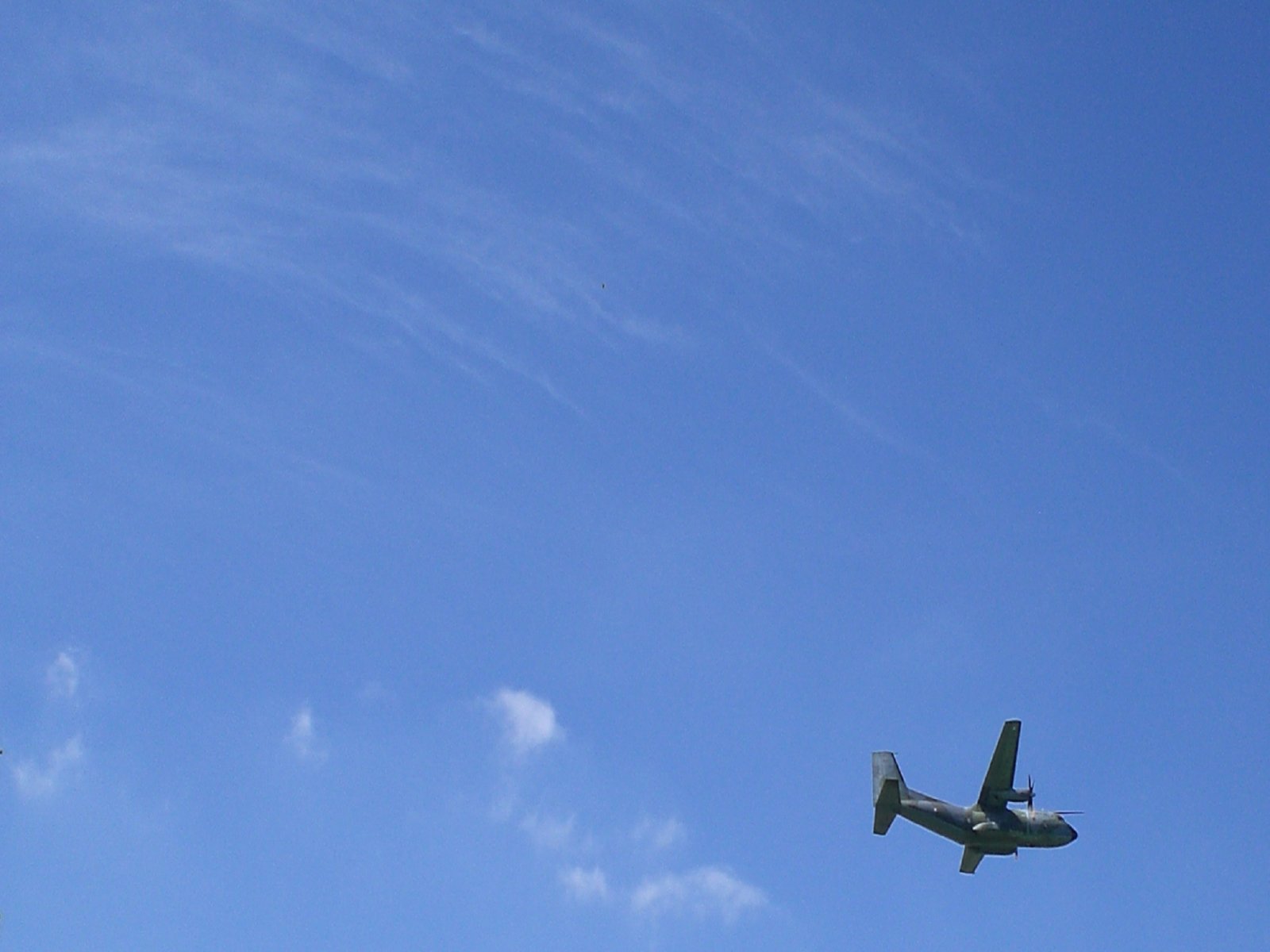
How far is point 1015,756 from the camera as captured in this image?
383 ft

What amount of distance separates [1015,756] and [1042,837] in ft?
23.9

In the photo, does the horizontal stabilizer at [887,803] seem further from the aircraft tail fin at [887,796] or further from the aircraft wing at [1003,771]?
the aircraft wing at [1003,771]

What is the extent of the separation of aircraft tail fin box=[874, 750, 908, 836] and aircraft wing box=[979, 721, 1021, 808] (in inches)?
256

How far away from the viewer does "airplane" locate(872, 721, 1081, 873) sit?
117 m

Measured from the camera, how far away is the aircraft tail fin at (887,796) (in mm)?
120125

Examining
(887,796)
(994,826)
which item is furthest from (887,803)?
(994,826)

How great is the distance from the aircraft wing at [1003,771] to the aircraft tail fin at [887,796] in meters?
6.49

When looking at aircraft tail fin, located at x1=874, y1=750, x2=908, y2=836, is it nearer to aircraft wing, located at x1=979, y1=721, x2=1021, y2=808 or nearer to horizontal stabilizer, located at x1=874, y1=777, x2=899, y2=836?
horizontal stabilizer, located at x1=874, y1=777, x2=899, y2=836

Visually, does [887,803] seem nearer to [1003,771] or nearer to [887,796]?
[887,796]

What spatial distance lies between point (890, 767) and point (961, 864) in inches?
373

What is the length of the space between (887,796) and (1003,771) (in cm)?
949

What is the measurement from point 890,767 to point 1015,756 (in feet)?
33.7

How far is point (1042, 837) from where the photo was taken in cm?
11831

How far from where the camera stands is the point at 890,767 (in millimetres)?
121625
